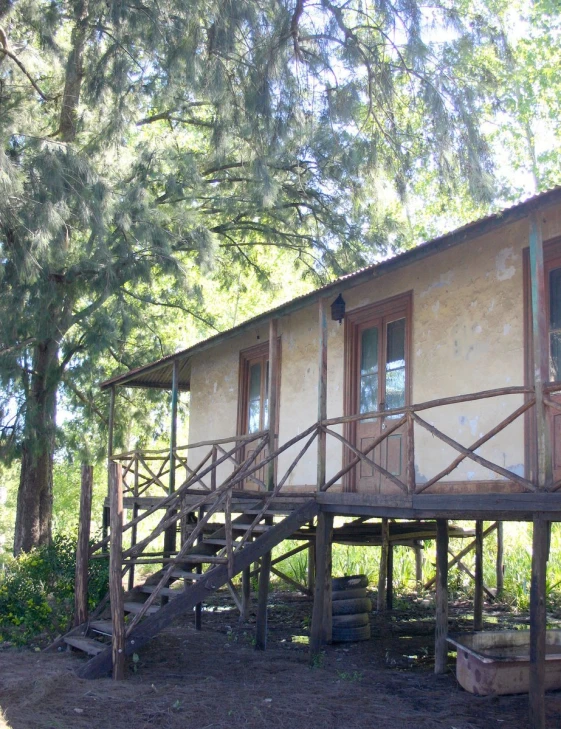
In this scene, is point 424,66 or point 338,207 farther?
point 338,207

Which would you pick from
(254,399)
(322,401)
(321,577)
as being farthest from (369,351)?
(254,399)

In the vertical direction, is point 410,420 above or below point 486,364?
below

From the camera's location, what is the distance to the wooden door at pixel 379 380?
9594mm

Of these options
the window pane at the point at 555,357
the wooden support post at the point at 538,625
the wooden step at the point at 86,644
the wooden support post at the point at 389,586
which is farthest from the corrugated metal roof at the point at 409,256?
the wooden support post at the point at 389,586

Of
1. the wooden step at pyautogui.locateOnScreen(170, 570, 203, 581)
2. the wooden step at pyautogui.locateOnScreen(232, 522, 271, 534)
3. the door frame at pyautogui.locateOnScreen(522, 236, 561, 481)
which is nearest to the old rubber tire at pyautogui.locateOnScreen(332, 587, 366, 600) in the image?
the wooden step at pyautogui.locateOnScreen(232, 522, 271, 534)

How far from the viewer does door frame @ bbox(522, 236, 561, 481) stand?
24.6 ft

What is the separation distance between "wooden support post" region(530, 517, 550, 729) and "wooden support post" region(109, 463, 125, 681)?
4.03 m

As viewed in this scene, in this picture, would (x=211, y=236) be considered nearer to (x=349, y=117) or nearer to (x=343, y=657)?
(x=349, y=117)

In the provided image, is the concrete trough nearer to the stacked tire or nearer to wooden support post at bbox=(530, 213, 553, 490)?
wooden support post at bbox=(530, 213, 553, 490)

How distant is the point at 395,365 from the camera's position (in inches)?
388

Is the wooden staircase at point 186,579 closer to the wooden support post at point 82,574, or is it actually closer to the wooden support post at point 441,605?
the wooden support post at point 82,574

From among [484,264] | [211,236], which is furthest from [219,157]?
[484,264]

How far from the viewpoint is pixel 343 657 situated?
9648 mm

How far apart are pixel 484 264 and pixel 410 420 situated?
197 cm
